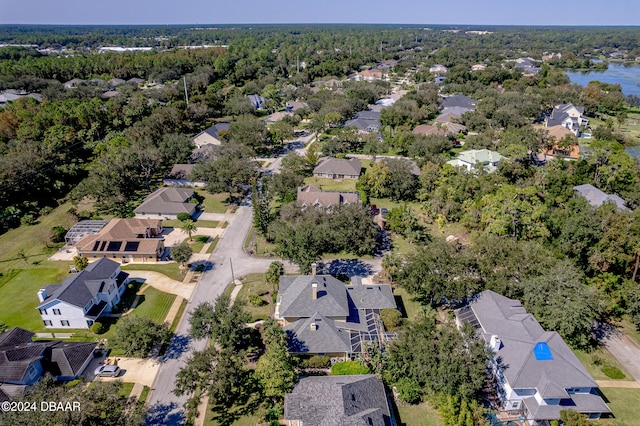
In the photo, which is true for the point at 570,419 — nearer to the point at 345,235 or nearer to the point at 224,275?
the point at 345,235

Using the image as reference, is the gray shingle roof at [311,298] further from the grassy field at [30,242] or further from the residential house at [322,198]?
the grassy field at [30,242]

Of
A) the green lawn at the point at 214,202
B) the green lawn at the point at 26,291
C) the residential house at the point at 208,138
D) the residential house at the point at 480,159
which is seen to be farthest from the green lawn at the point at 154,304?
the residential house at the point at 480,159

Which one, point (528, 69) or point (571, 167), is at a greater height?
point (528, 69)

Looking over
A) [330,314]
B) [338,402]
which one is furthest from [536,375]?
[330,314]

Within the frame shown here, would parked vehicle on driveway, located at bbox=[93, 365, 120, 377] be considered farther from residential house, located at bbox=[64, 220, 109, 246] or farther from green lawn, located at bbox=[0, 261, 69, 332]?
residential house, located at bbox=[64, 220, 109, 246]

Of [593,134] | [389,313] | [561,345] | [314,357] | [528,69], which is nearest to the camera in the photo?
[561,345]

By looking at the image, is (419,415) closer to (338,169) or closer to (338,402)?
(338,402)

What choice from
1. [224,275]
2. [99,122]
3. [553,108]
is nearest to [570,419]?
[224,275]
